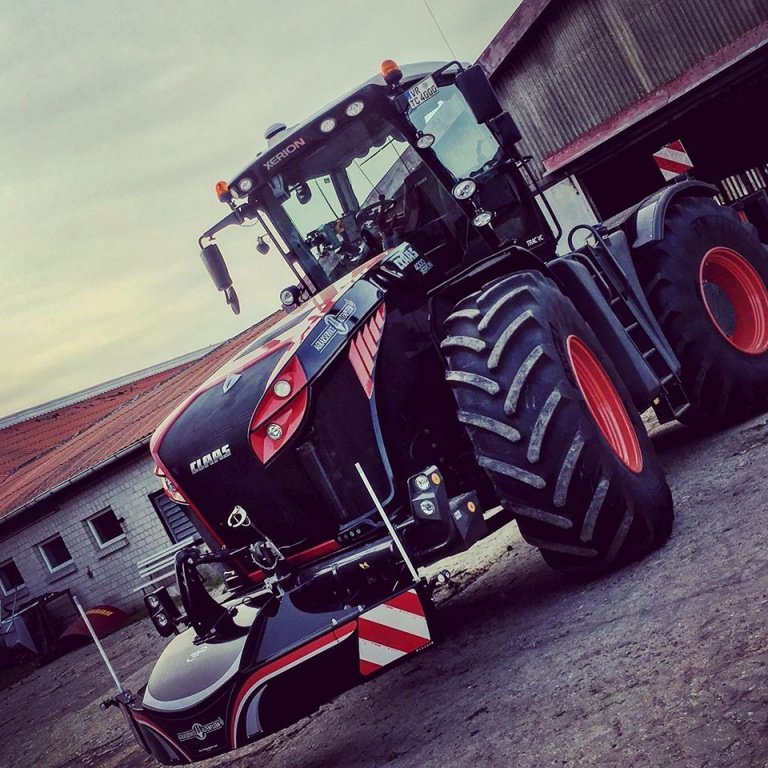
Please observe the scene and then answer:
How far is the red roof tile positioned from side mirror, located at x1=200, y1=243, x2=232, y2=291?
10971 millimetres

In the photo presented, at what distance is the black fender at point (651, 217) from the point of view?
6824 mm

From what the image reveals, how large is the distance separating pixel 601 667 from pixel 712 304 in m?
4.02

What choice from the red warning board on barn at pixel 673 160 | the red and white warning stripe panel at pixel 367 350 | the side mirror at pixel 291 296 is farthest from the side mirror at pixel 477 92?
the red warning board on barn at pixel 673 160

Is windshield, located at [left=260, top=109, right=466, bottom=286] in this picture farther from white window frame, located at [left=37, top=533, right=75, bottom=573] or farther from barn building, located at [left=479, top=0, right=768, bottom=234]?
white window frame, located at [left=37, top=533, right=75, bottom=573]

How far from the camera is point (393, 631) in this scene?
13.5 feet

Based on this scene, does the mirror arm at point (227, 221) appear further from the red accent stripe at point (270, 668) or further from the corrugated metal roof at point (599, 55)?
the corrugated metal roof at point (599, 55)

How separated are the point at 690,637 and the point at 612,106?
14588 millimetres

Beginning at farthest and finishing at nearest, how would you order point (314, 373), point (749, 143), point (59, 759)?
point (749, 143)
point (59, 759)
point (314, 373)

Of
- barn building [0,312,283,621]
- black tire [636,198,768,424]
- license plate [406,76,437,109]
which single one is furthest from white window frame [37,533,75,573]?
license plate [406,76,437,109]

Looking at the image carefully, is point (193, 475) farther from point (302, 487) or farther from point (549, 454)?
point (549, 454)

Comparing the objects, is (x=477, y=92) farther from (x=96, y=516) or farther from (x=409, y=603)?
(x=96, y=516)

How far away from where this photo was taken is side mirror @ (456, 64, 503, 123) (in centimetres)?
547

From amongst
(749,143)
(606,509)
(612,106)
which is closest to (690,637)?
(606,509)

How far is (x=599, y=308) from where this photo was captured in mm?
6031
